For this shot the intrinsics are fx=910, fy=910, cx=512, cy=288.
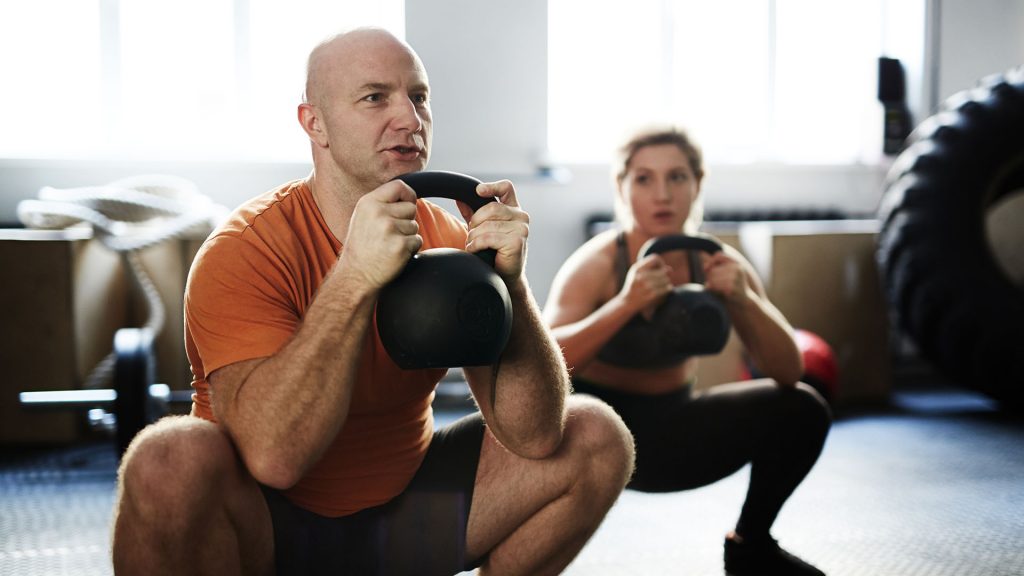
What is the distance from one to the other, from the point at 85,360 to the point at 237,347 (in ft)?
8.47

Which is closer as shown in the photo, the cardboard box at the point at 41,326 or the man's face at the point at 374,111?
the man's face at the point at 374,111

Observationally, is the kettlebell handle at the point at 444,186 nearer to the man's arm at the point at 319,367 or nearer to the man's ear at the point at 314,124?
the man's arm at the point at 319,367

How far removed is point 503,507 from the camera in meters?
1.51

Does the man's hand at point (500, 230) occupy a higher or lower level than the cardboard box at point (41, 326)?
higher

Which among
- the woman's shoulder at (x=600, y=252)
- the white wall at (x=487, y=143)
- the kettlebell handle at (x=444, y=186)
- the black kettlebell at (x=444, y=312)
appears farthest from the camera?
the white wall at (x=487, y=143)

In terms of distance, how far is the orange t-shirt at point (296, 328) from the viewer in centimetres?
128

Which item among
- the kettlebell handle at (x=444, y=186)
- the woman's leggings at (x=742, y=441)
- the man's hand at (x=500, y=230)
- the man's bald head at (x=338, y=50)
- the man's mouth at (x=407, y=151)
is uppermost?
the man's bald head at (x=338, y=50)

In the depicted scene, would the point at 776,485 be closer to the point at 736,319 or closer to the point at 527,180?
the point at 736,319

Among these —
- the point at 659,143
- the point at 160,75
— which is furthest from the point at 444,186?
the point at 160,75

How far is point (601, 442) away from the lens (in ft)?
4.93

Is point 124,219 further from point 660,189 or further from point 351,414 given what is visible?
point 351,414

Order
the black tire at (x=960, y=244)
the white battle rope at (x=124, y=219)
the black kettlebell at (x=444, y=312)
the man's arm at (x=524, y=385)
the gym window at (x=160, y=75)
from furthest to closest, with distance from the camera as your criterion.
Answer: the gym window at (x=160, y=75), the black tire at (x=960, y=244), the white battle rope at (x=124, y=219), the man's arm at (x=524, y=385), the black kettlebell at (x=444, y=312)

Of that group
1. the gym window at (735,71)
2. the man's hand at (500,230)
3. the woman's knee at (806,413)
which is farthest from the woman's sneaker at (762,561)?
the gym window at (735,71)

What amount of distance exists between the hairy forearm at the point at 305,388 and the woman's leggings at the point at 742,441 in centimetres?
90
